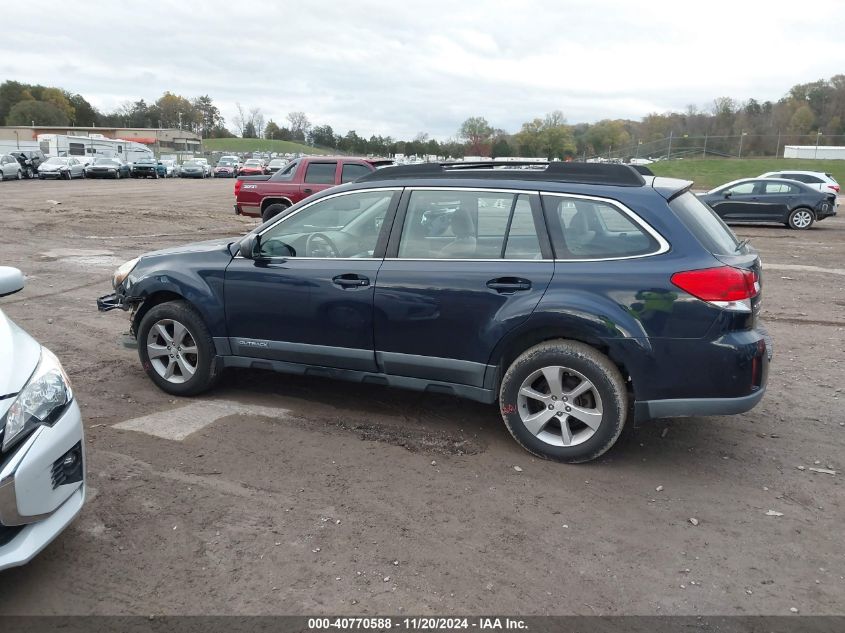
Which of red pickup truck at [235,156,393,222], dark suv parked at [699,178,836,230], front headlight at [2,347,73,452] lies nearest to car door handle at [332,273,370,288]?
front headlight at [2,347,73,452]

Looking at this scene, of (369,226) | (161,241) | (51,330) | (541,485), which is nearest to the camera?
(541,485)

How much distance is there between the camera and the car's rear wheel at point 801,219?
20609 mm

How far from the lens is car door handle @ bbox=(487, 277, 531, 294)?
175 inches

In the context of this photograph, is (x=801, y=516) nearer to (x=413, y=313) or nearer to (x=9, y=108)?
(x=413, y=313)

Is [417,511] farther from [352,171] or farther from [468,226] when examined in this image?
[352,171]

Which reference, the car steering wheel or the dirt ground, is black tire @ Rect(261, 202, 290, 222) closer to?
the dirt ground

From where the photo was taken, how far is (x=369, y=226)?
5062 mm

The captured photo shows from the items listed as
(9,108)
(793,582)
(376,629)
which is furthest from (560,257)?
(9,108)

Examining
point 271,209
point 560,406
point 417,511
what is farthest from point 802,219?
point 417,511

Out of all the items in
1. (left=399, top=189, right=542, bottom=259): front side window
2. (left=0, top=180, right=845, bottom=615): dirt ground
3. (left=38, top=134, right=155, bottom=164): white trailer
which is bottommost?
(left=0, top=180, right=845, bottom=615): dirt ground

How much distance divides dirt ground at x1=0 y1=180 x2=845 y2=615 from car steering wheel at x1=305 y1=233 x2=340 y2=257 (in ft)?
3.89

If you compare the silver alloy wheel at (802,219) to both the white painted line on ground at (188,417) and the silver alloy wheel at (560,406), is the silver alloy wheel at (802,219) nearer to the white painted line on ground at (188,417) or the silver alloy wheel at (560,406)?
the silver alloy wheel at (560,406)

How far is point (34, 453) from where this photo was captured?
3010 millimetres

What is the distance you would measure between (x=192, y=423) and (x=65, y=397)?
1.73m
